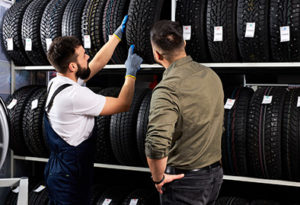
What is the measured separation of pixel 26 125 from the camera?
3.34 metres

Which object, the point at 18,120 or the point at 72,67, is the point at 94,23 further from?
the point at 18,120

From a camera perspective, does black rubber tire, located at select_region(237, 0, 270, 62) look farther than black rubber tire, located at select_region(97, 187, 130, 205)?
No

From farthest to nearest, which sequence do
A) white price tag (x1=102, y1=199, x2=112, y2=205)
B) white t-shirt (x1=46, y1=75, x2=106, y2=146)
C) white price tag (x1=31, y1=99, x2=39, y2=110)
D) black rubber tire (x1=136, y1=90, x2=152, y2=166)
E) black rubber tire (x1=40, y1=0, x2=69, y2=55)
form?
white price tag (x1=31, y1=99, x2=39, y2=110) < black rubber tire (x1=40, y1=0, x2=69, y2=55) < white price tag (x1=102, y1=199, x2=112, y2=205) < black rubber tire (x1=136, y1=90, x2=152, y2=166) < white t-shirt (x1=46, y1=75, x2=106, y2=146)

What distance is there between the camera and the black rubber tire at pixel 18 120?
339 centimetres

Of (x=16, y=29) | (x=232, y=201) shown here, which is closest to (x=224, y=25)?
(x=232, y=201)

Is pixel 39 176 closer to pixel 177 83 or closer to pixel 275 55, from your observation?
pixel 177 83

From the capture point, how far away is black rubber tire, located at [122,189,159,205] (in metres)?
3.00

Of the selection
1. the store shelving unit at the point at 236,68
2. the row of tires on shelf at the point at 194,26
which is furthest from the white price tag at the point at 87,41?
the store shelving unit at the point at 236,68

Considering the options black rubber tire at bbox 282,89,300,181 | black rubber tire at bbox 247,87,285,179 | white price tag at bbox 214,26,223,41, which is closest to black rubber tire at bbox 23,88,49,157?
white price tag at bbox 214,26,223,41

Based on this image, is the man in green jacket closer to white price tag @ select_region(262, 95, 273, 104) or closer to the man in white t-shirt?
the man in white t-shirt

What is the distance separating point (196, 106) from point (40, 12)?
2.26 m

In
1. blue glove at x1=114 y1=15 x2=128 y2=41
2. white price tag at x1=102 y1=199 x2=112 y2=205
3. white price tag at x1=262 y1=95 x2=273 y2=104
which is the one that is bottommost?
white price tag at x1=102 y1=199 x2=112 y2=205

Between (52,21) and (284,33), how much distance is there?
2.20 meters

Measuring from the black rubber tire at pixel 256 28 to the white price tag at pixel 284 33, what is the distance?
0.11m
